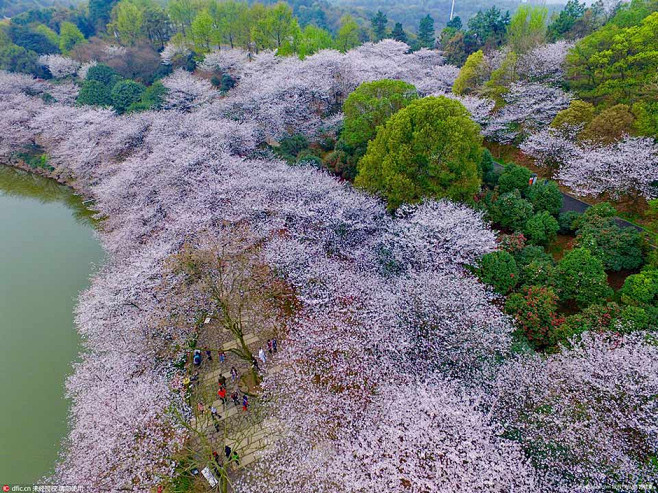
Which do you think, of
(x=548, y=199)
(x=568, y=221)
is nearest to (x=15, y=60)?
(x=548, y=199)

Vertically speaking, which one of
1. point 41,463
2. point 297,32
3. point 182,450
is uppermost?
point 297,32

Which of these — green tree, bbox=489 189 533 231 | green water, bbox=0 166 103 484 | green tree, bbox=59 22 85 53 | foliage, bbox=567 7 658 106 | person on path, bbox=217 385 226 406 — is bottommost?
green water, bbox=0 166 103 484

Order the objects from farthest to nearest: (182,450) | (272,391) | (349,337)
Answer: (272,391), (349,337), (182,450)

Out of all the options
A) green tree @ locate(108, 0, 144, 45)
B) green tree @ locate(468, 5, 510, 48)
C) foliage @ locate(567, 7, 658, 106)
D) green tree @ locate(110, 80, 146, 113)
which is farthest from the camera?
green tree @ locate(108, 0, 144, 45)

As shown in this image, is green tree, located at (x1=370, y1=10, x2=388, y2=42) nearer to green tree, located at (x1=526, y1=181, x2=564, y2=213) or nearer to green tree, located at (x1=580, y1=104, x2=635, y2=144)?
green tree, located at (x1=580, y1=104, x2=635, y2=144)

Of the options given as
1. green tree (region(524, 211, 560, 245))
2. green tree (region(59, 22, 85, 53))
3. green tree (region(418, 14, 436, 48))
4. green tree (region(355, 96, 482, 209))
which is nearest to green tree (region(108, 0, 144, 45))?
green tree (region(59, 22, 85, 53))

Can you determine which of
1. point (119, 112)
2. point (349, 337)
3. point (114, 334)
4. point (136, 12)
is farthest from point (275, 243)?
point (136, 12)

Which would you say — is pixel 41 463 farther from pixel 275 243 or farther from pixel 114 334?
pixel 275 243
